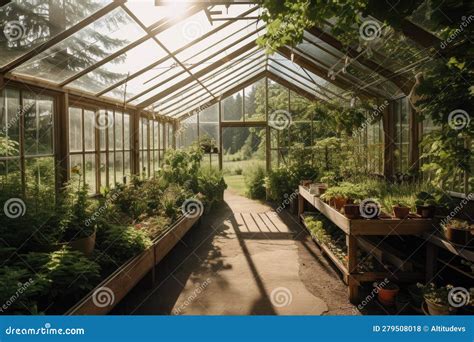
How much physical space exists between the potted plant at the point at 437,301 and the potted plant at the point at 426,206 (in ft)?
2.77

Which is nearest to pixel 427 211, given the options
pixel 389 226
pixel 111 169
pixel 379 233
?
pixel 389 226

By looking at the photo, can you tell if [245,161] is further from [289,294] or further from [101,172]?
[289,294]

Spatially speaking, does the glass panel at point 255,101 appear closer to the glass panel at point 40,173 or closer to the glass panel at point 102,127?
the glass panel at point 102,127

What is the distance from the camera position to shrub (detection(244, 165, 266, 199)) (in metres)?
11.6

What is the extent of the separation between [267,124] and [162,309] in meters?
8.79

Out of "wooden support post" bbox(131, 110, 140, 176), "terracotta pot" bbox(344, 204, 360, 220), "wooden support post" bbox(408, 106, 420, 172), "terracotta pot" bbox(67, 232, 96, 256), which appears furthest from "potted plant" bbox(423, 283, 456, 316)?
"wooden support post" bbox(131, 110, 140, 176)

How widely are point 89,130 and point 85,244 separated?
3.30 metres

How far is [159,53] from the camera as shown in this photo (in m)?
5.86

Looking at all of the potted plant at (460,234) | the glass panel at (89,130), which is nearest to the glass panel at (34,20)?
the glass panel at (89,130)

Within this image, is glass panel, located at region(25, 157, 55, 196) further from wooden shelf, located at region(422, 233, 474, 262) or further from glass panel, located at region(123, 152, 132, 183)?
wooden shelf, located at region(422, 233, 474, 262)

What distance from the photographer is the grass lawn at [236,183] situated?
551 inches

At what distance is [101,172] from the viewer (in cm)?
686

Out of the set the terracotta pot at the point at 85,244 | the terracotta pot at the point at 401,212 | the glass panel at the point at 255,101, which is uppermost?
the glass panel at the point at 255,101
